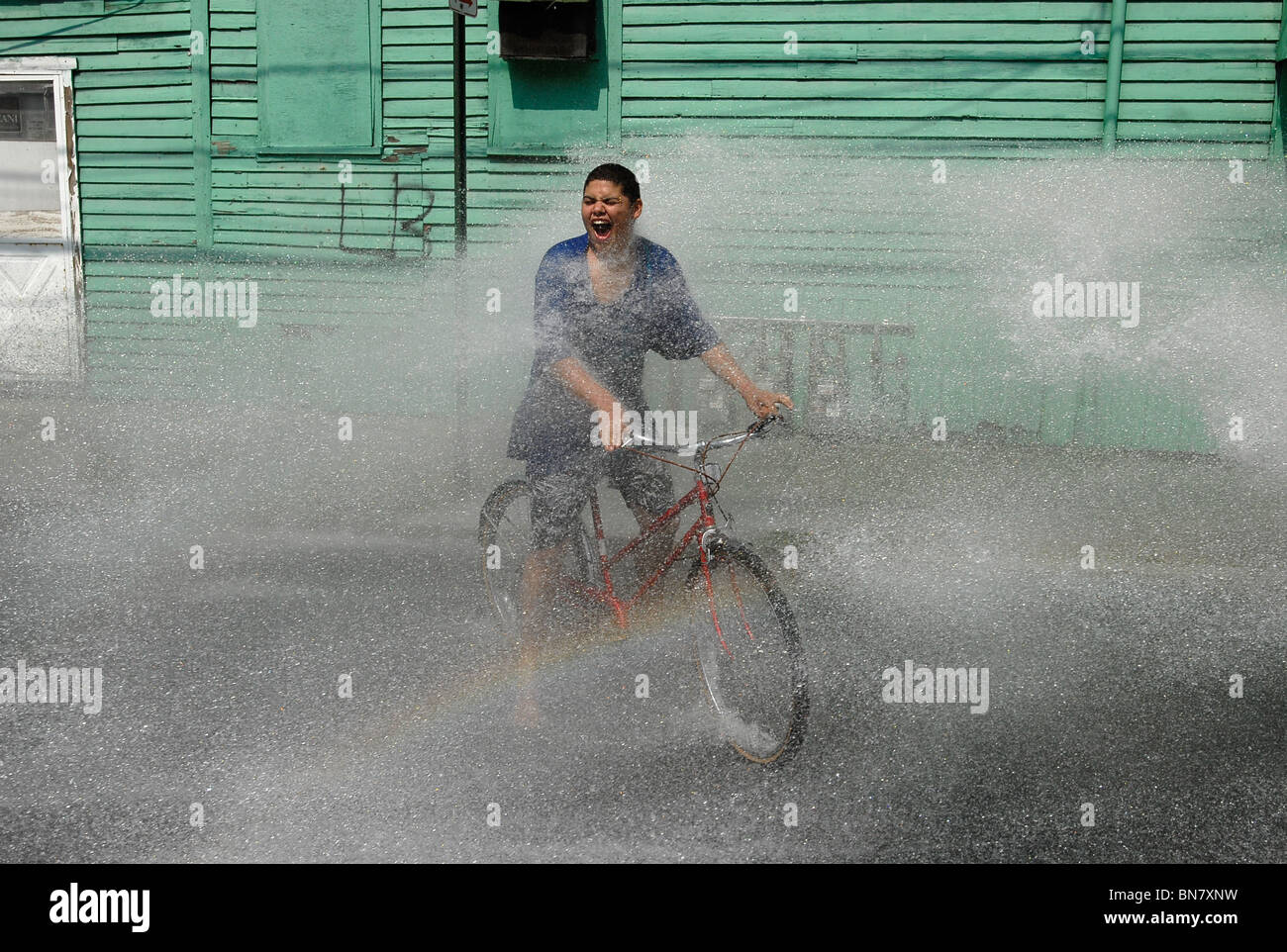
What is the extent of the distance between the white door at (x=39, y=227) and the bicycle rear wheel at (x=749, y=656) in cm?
961

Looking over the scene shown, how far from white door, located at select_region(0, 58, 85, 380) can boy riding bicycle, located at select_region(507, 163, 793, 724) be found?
8.96 meters

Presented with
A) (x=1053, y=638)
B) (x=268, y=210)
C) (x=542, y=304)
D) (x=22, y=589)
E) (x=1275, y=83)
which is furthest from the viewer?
(x=268, y=210)

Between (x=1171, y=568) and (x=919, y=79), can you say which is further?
(x=919, y=79)

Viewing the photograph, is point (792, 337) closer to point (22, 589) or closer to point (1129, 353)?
point (1129, 353)

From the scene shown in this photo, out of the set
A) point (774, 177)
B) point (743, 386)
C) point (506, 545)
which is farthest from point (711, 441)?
point (774, 177)

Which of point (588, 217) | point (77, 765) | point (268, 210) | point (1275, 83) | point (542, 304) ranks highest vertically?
point (1275, 83)

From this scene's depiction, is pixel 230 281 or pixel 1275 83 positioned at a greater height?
pixel 1275 83

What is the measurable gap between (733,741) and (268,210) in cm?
873

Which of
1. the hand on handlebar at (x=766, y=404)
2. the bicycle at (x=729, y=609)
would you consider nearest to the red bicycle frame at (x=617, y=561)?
the bicycle at (x=729, y=609)

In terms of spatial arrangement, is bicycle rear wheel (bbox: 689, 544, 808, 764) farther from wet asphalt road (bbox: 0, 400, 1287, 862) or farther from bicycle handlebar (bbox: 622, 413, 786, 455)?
bicycle handlebar (bbox: 622, 413, 786, 455)

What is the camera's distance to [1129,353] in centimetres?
941

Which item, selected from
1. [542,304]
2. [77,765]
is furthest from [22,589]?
[542,304]

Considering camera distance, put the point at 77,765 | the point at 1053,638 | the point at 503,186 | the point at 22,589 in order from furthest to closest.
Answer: the point at 503,186, the point at 22,589, the point at 1053,638, the point at 77,765

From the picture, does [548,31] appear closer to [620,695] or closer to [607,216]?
[607,216]
